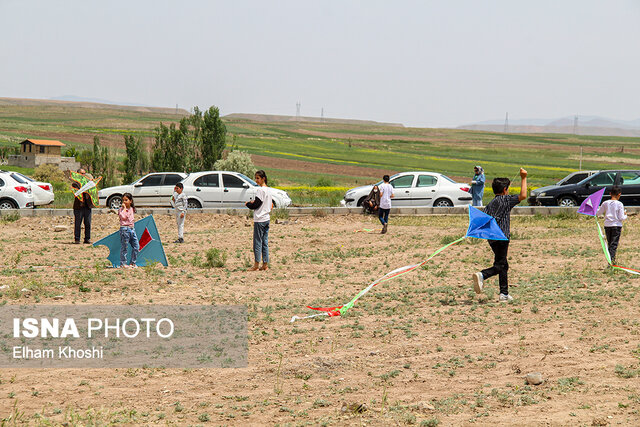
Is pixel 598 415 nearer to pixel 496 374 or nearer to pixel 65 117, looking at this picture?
pixel 496 374

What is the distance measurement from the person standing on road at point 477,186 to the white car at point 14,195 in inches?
551

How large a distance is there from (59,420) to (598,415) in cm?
423

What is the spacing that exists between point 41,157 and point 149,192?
1288 inches

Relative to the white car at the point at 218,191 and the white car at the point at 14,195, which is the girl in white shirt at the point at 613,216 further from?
the white car at the point at 14,195

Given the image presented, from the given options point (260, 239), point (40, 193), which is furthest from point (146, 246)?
point (40, 193)

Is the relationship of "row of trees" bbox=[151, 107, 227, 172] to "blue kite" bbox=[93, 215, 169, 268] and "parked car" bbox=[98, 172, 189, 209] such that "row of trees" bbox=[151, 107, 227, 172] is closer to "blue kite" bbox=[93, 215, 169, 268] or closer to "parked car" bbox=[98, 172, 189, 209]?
"parked car" bbox=[98, 172, 189, 209]

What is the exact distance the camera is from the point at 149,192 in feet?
74.6

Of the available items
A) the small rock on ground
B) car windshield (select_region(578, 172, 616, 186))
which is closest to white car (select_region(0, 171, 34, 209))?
car windshield (select_region(578, 172, 616, 186))

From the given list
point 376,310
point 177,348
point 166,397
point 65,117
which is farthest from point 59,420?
point 65,117

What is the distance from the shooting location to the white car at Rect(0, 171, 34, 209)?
2156cm

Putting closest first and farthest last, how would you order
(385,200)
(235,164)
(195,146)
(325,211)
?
(385,200), (325,211), (235,164), (195,146)

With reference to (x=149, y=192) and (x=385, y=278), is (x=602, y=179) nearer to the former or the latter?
(x=385, y=278)

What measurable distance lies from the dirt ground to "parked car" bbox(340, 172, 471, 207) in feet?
24.0

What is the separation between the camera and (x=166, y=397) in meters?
5.96
